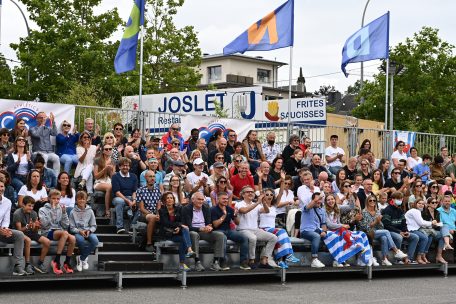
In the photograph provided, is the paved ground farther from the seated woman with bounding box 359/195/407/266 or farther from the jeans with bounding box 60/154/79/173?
the jeans with bounding box 60/154/79/173

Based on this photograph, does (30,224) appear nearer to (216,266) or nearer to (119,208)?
(119,208)

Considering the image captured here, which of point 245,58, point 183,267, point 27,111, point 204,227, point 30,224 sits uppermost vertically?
point 245,58

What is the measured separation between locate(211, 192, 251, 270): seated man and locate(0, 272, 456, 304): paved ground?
0.47 meters

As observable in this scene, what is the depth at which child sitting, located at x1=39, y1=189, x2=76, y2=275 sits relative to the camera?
47.0 feet

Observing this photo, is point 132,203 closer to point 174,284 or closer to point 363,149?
point 174,284

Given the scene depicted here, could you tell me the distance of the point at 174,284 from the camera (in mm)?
15578

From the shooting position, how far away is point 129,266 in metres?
15.0

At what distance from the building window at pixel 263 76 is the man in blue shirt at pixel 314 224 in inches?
3387

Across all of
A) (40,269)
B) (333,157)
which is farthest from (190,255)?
(333,157)

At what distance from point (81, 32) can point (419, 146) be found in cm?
2017

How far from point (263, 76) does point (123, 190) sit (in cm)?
8798

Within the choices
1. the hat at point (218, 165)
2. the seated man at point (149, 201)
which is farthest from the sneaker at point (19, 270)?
the hat at point (218, 165)

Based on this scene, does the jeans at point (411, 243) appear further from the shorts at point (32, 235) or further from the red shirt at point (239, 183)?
→ the shorts at point (32, 235)

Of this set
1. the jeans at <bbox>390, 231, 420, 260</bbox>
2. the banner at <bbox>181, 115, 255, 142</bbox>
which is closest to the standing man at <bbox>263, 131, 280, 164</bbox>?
the banner at <bbox>181, 115, 255, 142</bbox>
